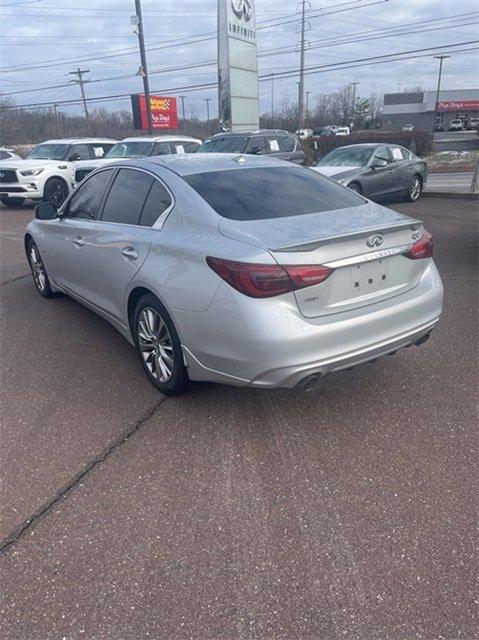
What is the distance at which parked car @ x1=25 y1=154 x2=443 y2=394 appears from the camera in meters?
2.82

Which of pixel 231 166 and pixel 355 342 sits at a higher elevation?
pixel 231 166

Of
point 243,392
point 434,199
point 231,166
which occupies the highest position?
point 231,166

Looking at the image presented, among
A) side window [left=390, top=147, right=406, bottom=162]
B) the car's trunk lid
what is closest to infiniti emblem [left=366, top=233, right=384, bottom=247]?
the car's trunk lid

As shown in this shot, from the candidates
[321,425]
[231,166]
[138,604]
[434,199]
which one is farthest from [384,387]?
[434,199]

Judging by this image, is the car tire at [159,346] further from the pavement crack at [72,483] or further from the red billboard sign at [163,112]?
the red billboard sign at [163,112]

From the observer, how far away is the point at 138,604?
2092mm

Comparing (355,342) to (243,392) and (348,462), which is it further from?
(243,392)

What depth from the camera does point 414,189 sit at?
537 inches

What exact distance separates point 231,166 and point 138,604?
118 inches

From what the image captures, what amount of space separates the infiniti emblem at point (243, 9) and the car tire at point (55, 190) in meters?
10.8

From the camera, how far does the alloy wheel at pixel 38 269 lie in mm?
5954

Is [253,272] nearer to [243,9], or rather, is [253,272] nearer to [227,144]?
[227,144]

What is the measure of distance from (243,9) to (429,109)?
251 feet

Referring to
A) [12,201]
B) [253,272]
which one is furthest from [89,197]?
[12,201]
